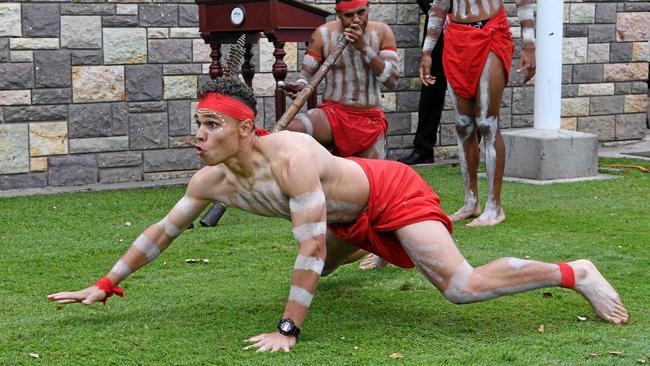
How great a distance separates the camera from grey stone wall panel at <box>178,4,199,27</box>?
8.91m

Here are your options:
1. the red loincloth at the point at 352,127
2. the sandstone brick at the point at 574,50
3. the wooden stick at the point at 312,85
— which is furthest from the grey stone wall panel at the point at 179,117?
the sandstone brick at the point at 574,50

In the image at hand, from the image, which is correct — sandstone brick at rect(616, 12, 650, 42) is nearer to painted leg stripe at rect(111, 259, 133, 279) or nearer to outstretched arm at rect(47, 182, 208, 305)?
outstretched arm at rect(47, 182, 208, 305)

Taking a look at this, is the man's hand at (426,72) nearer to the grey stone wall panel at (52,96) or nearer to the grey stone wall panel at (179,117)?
the grey stone wall panel at (179,117)

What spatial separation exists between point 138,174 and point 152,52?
3.23 feet

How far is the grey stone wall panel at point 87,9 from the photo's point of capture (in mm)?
8461

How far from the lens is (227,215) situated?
7.46 meters

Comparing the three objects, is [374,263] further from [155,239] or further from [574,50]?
[574,50]

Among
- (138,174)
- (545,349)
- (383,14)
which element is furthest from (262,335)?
(383,14)

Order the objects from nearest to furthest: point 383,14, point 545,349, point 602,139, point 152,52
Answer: point 545,349 → point 152,52 → point 383,14 → point 602,139

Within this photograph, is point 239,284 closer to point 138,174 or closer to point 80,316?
point 80,316

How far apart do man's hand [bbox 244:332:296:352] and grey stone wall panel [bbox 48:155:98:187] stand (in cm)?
476

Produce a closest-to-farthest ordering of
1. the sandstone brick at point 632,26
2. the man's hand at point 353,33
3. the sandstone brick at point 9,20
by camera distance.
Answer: the man's hand at point 353,33, the sandstone brick at point 9,20, the sandstone brick at point 632,26

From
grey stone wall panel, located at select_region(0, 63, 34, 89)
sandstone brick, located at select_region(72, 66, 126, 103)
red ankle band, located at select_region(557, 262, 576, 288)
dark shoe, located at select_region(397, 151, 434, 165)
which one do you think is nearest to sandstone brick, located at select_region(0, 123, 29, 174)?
grey stone wall panel, located at select_region(0, 63, 34, 89)

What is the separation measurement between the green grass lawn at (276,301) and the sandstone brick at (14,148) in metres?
0.81
